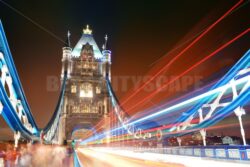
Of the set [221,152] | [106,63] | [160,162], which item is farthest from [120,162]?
[106,63]

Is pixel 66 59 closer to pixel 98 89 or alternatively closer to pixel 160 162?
pixel 98 89

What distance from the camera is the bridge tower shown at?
54062 mm

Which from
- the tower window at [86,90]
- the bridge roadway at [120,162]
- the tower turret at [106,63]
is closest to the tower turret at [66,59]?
the tower window at [86,90]

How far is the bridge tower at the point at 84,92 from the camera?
5406cm

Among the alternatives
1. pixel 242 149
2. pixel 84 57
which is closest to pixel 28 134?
pixel 242 149

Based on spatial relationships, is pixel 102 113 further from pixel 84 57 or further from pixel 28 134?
pixel 28 134

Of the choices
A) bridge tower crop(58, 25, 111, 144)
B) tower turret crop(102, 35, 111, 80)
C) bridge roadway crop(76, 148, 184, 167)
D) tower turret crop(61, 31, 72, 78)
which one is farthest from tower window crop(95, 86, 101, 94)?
bridge roadway crop(76, 148, 184, 167)

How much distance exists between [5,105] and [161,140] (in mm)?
24126

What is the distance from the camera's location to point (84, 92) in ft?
191

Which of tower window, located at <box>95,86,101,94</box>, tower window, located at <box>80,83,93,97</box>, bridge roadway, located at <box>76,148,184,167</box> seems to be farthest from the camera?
tower window, located at <box>95,86,101,94</box>

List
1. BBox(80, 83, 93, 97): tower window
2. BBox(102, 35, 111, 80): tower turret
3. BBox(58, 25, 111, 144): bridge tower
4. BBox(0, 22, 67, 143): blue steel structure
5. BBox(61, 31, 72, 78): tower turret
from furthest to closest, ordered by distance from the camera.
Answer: BBox(102, 35, 111, 80): tower turret, BBox(61, 31, 72, 78): tower turret, BBox(80, 83, 93, 97): tower window, BBox(58, 25, 111, 144): bridge tower, BBox(0, 22, 67, 143): blue steel structure

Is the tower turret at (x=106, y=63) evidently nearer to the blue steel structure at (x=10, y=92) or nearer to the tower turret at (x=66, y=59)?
the tower turret at (x=66, y=59)

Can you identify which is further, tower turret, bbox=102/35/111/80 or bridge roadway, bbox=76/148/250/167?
tower turret, bbox=102/35/111/80

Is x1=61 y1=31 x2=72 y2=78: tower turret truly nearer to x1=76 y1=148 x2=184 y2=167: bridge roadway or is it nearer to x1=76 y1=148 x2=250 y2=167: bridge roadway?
x1=76 y1=148 x2=184 y2=167: bridge roadway
